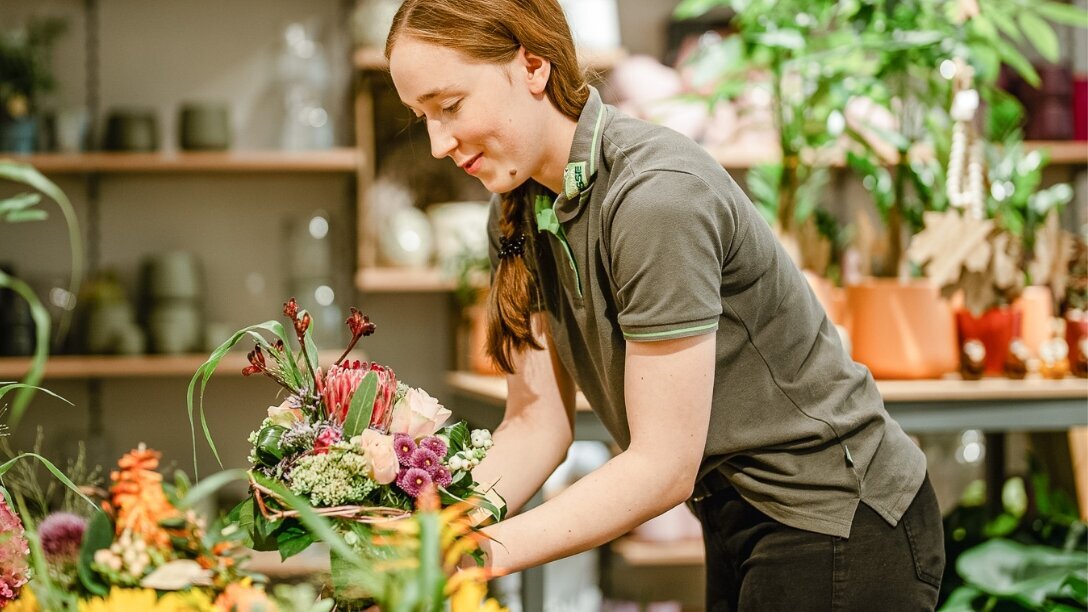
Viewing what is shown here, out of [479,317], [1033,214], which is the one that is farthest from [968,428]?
[479,317]

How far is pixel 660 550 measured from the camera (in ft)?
8.87

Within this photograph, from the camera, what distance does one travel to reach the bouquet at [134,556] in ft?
2.13

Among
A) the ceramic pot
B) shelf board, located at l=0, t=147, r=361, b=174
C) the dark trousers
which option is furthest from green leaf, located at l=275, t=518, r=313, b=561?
the ceramic pot

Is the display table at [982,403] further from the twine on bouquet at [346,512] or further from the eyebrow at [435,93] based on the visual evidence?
the twine on bouquet at [346,512]

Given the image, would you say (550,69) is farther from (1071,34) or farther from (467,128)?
(1071,34)

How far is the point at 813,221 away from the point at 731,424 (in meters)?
1.31

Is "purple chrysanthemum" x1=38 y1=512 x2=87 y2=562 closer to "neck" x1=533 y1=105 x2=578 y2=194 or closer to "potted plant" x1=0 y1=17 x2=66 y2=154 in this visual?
"neck" x1=533 y1=105 x2=578 y2=194

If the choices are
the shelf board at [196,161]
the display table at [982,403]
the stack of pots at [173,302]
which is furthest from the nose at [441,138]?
the stack of pots at [173,302]

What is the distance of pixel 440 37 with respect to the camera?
0.98 m

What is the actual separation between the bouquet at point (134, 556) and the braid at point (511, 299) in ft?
1.32

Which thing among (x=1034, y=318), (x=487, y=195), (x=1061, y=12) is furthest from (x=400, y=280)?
(x=1061, y=12)

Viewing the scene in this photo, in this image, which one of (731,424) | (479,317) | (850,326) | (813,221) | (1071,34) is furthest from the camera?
(1071,34)

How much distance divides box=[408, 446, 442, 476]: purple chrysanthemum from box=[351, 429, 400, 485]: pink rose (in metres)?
0.01

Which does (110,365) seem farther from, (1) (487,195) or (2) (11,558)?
(2) (11,558)
